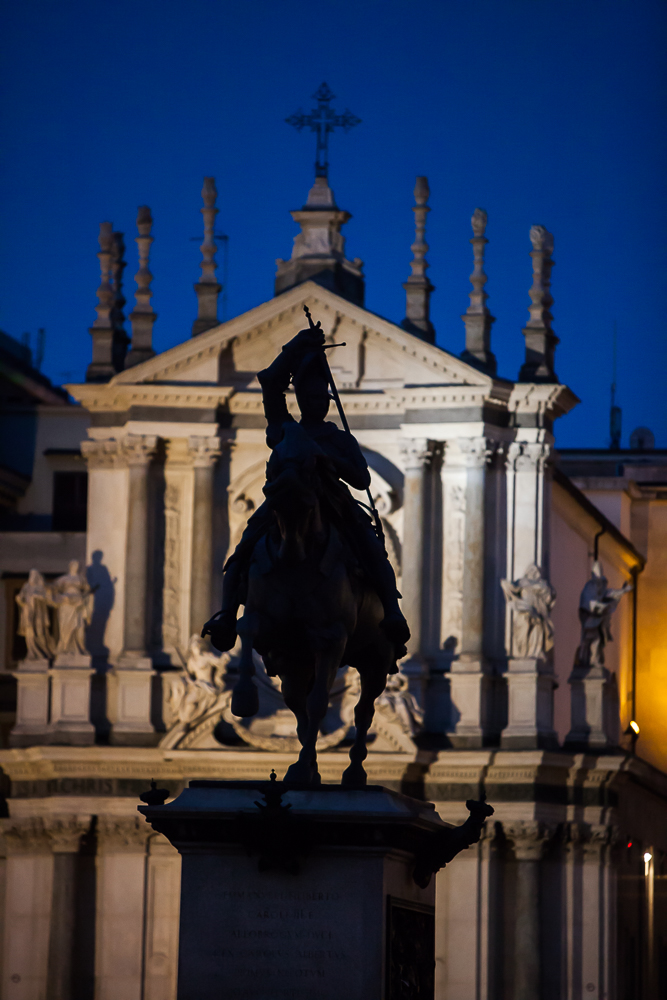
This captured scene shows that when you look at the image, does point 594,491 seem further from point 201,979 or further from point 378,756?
point 201,979

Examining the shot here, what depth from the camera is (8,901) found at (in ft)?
134

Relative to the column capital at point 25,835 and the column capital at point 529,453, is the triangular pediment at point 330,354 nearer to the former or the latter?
the column capital at point 529,453

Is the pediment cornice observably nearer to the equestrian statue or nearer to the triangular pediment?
the triangular pediment

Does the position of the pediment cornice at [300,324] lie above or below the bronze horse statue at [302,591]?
above

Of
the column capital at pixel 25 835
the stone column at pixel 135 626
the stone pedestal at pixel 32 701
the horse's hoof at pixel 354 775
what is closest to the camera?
the horse's hoof at pixel 354 775

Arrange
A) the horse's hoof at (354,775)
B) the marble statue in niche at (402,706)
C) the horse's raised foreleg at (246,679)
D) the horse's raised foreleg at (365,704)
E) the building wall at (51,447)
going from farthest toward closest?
the building wall at (51,447) < the marble statue in niche at (402,706) < the horse's raised foreleg at (365,704) < the horse's hoof at (354,775) < the horse's raised foreleg at (246,679)

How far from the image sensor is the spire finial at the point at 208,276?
43.0 m

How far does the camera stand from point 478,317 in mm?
42406

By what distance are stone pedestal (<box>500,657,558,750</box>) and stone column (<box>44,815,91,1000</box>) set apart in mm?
7372

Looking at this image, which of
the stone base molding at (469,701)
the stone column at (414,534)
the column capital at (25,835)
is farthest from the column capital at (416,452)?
the column capital at (25,835)

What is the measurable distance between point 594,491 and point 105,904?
1748 cm

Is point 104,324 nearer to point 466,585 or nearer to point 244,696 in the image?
point 466,585

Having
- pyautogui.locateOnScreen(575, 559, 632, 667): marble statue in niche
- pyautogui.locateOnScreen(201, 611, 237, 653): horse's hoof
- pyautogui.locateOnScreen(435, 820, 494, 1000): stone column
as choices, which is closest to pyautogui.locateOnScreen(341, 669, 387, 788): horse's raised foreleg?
pyautogui.locateOnScreen(201, 611, 237, 653): horse's hoof

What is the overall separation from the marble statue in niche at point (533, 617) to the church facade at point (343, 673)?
0.13 feet
